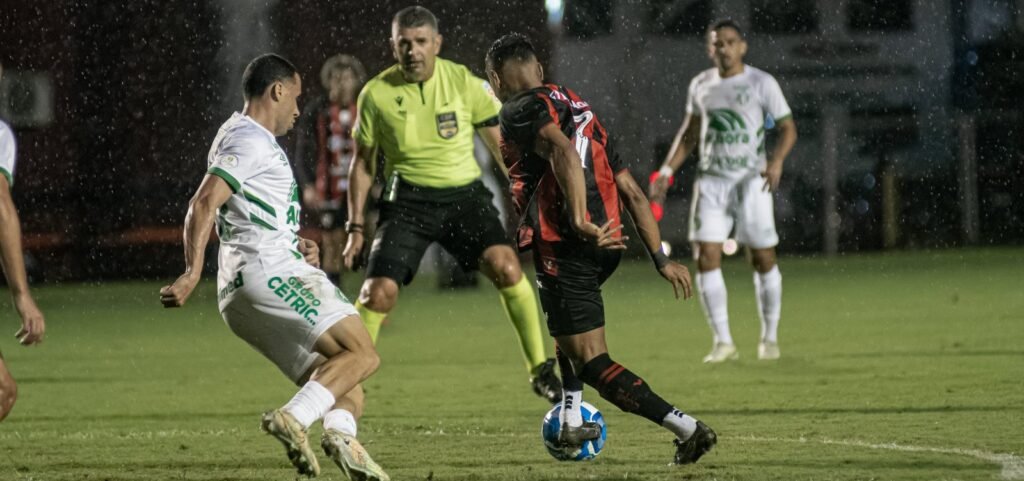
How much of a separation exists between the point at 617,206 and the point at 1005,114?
2308 cm

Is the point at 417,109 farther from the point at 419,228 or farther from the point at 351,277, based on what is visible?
the point at 351,277

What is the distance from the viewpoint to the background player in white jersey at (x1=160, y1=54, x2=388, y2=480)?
20.3 feet

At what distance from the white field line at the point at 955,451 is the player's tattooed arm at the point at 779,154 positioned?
391 centimetres

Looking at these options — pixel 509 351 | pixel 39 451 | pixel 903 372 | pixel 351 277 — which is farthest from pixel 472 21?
pixel 39 451

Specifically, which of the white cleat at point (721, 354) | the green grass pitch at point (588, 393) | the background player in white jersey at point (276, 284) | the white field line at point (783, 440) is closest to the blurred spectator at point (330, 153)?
the green grass pitch at point (588, 393)

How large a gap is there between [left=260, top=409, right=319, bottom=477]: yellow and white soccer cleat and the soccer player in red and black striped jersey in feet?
4.72

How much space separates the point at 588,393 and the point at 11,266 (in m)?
4.58

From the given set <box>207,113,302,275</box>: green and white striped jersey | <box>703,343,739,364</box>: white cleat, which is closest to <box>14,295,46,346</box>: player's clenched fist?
<box>207,113,302,275</box>: green and white striped jersey

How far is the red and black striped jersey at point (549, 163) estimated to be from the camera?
22.5 ft

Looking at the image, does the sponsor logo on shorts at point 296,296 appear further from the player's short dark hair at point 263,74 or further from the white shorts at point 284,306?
the player's short dark hair at point 263,74

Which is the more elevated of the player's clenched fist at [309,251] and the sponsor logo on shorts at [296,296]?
the player's clenched fist at [309,251]

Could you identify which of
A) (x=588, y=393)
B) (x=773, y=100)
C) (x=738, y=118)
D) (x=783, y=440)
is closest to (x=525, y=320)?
(x=588, y=393)

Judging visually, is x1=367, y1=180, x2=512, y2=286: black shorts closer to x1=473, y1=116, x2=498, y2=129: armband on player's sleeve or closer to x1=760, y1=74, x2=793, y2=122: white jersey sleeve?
x1=473, y1=116, x2=498, y2=129: armband on player's sleeve

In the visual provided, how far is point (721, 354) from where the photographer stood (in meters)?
11.4
